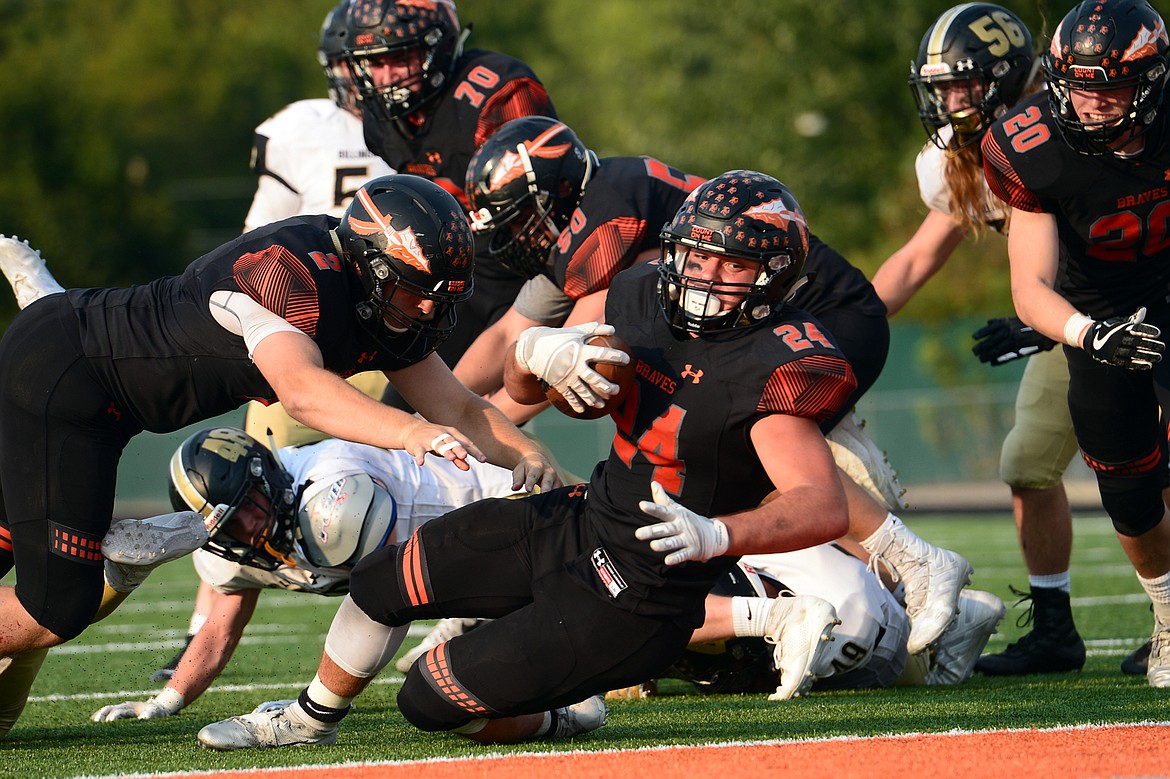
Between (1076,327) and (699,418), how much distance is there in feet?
4.66

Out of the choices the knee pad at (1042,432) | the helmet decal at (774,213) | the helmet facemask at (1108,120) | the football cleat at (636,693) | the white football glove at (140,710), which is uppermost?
the helmet facemask at (1108,120)

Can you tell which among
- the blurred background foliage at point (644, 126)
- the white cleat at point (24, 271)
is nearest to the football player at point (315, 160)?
the white cleat at point (24, 271)

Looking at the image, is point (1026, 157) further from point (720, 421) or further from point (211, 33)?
point (211, 33)

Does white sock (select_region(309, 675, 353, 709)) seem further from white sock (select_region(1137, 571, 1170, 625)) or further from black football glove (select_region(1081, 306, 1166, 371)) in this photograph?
white sock (select_region(1137, 571, 1170, 625))

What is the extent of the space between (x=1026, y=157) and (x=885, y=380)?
15.4 m

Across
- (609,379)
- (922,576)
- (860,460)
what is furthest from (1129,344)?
(609,379)

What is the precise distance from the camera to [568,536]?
3703mm

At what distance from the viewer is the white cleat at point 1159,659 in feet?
15.2

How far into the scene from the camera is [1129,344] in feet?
13.5

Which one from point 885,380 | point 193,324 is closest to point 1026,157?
point 193,324

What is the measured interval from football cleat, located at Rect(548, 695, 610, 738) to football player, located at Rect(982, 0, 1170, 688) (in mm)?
1718

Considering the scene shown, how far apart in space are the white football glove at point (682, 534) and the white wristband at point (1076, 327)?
1672mm

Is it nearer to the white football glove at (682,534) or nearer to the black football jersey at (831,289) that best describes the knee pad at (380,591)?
the white football glove at (682,534)

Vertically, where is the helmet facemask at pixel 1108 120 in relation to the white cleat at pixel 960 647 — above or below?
above
